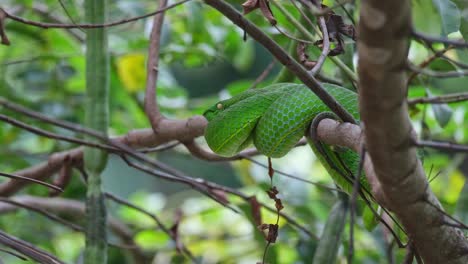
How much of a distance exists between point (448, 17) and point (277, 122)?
1.31 feet

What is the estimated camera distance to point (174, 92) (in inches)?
112

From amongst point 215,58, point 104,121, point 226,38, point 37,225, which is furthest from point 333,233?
point 37,225

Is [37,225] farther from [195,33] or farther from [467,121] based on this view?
[467,121]

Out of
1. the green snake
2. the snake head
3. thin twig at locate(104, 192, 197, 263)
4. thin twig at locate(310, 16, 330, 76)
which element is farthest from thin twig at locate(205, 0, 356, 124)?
thin twig at locate(104, 192, 197, 263)

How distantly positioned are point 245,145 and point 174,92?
1328mm

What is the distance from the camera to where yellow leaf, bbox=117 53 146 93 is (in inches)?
113

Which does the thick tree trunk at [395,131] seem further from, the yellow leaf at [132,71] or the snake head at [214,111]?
the yellow leaf at [132,71]

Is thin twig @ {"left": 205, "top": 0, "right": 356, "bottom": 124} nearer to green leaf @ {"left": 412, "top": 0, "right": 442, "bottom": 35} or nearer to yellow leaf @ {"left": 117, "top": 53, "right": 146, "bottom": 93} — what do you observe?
green leaf @ {"left": 412, "top": 0, "right": 442, "bottom": 35}

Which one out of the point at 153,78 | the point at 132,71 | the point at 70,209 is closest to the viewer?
the point at 153,78

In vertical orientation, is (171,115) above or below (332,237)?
above

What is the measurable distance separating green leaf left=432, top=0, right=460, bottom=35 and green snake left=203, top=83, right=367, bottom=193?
0.72 feet

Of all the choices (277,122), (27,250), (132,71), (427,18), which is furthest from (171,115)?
(27,250)

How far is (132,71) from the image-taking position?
2.88 meters

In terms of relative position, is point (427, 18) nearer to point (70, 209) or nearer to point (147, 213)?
point (147, 213)
